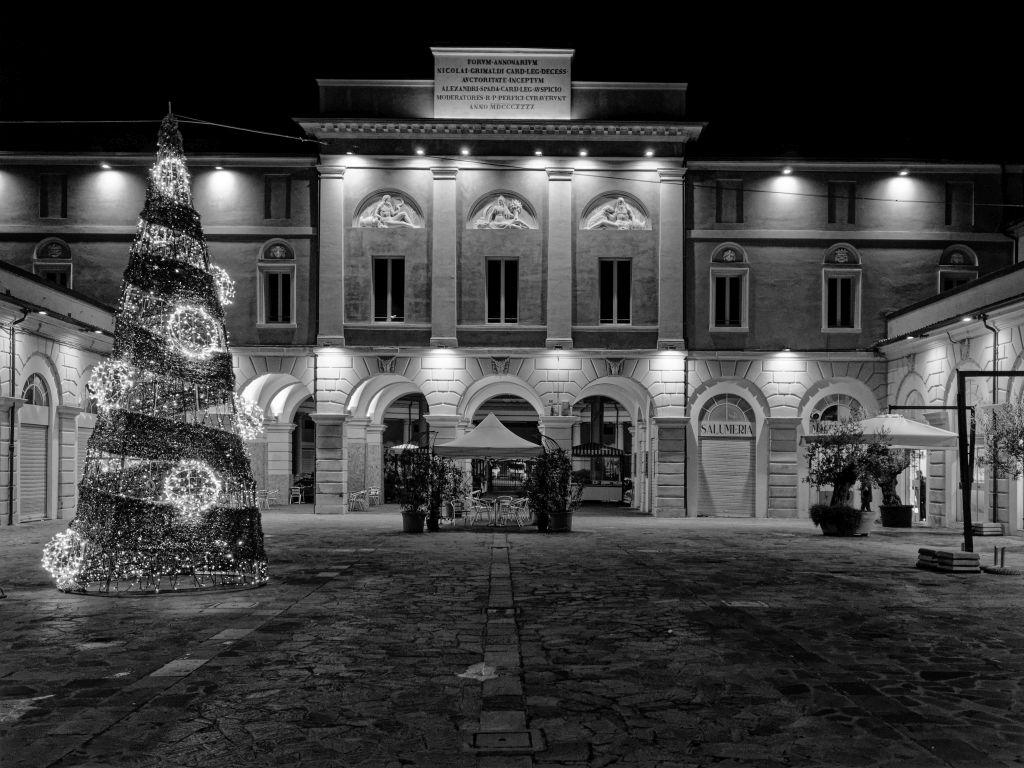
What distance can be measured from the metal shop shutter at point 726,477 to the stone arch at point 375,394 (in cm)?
911

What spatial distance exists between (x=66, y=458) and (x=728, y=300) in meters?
19.5

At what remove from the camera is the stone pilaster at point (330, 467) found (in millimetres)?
30781

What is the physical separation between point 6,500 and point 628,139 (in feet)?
64.5

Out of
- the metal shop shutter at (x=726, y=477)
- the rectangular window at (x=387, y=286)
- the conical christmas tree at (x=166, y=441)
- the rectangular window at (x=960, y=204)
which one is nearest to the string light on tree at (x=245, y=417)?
the conical christmas tree at (x=166, y=441)

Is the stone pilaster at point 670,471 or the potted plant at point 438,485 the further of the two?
the stone pilaster at point 670,471

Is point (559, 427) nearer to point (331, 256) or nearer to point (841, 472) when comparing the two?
point (331, 256)

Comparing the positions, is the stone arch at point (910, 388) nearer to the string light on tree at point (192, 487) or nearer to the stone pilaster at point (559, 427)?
the stone pilaster at point (559, 427)

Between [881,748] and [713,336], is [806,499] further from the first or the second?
[881,748]

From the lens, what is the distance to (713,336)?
1220 inches

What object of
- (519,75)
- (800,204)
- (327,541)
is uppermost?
(519,75)

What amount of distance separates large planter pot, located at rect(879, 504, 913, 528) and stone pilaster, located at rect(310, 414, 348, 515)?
51.2 feet

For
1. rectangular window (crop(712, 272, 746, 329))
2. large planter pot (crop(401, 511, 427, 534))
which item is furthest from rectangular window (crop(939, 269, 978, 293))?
large planter pot (crop(401, 511, 427, 534))

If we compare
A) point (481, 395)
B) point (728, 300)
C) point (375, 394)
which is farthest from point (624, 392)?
point (375, 394)

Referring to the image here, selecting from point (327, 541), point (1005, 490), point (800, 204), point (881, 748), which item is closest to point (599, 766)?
point (881, 748)
